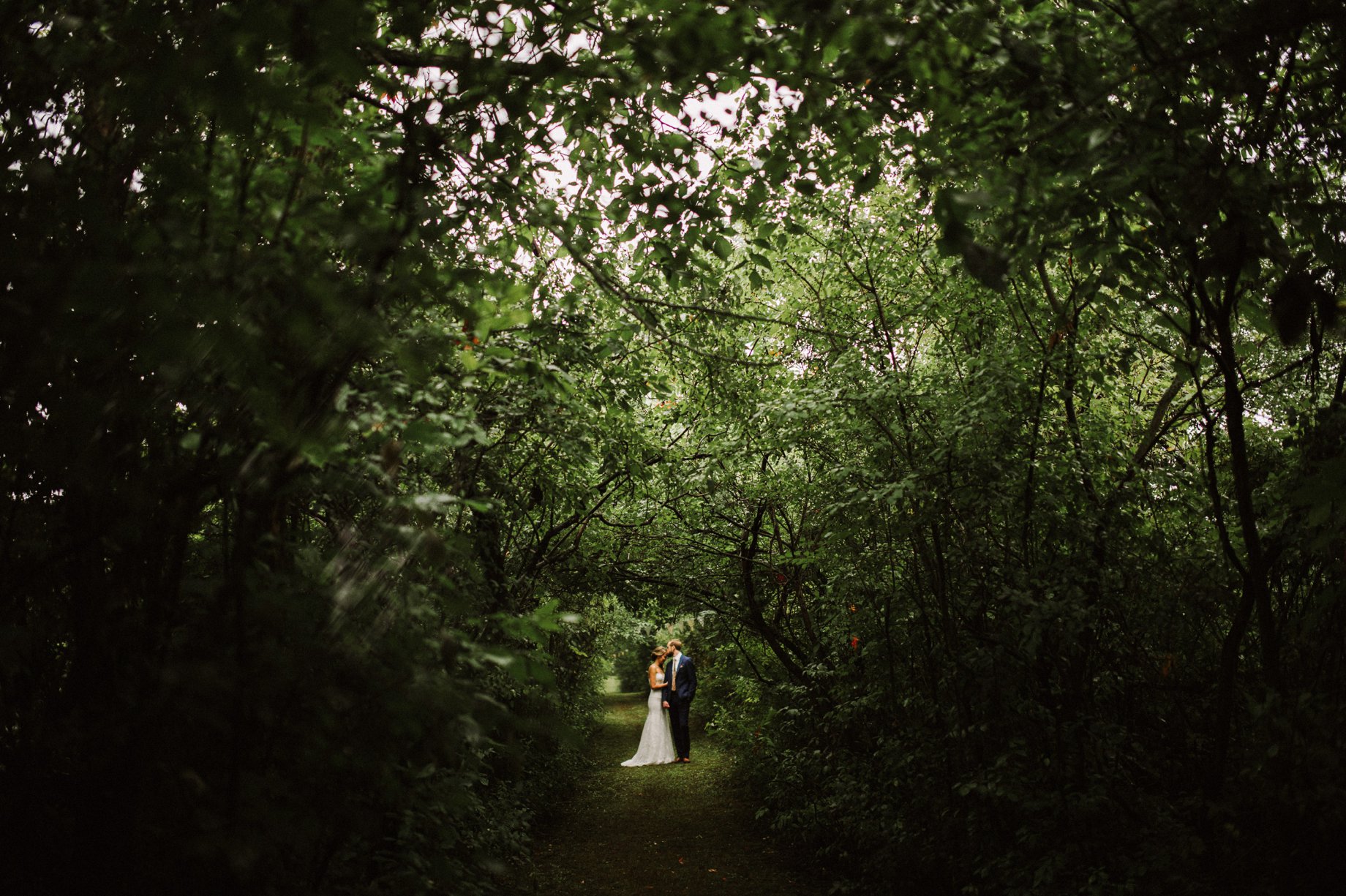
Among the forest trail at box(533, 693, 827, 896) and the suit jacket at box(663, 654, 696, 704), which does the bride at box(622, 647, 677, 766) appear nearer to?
the suit jacket at box(663, 654, 696, 704)

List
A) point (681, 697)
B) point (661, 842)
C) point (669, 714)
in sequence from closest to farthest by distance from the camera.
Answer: point (661, 842) → point (681, 697) → point (669, 714)

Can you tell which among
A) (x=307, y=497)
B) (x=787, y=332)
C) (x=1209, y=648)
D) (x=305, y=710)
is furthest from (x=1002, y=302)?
(x=305, y=710)

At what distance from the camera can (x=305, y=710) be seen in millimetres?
1675

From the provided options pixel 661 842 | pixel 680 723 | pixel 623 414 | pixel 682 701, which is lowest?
pixel 661 842

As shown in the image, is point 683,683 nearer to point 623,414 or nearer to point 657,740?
point 657,740

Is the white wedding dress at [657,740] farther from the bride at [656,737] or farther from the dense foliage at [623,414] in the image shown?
the dense foliage at [623,414]

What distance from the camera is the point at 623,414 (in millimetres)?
5711

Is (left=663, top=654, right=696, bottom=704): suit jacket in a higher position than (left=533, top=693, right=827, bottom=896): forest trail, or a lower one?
higher

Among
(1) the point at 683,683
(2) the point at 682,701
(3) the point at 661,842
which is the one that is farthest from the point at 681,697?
(3) the point at 661,842

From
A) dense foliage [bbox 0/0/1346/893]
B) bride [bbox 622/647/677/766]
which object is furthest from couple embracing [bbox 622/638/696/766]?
dense foliage [bbox 0/0/1346/893]

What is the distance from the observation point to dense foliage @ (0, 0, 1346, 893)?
5.63ft

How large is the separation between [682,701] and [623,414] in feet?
23.2

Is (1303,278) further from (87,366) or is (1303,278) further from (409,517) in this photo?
(87,366)

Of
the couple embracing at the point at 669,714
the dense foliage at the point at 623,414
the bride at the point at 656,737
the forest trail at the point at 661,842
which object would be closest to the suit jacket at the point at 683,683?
the couple embracing at the point at 669,714
